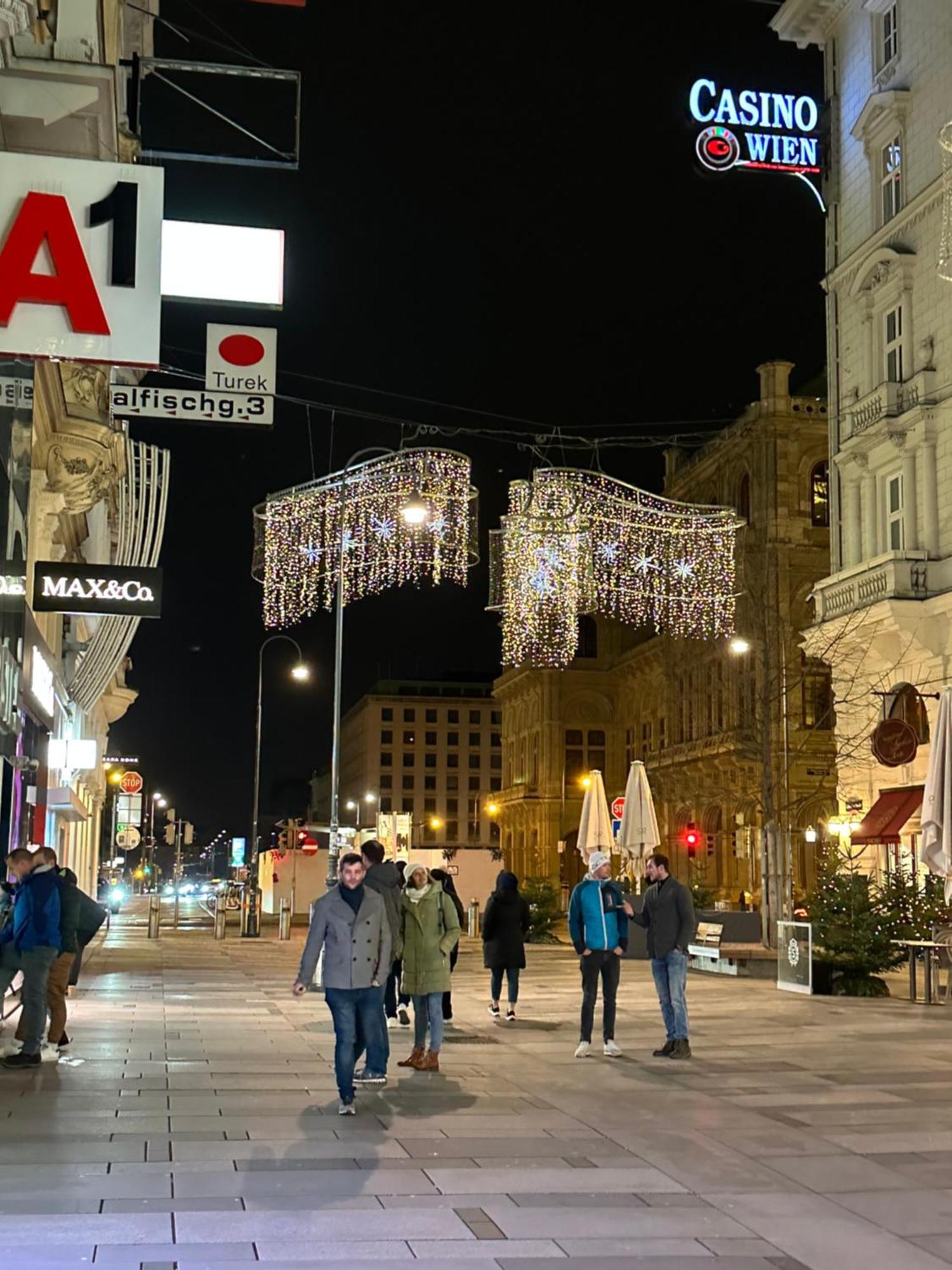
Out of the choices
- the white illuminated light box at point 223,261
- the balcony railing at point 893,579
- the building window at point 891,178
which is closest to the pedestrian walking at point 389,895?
the white illuminated light box at point 223,261

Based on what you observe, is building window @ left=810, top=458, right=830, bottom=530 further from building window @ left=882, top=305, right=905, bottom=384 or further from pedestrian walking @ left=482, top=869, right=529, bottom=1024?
pedestrian walking @ left=482, top=869, right=529, bottom=1024

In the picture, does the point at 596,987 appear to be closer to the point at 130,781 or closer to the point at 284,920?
the point at 284,920

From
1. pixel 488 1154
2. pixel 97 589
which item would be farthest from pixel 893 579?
pixel 488 1154

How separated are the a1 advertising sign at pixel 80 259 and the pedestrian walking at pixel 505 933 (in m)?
9.77

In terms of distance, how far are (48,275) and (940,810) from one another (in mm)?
13341

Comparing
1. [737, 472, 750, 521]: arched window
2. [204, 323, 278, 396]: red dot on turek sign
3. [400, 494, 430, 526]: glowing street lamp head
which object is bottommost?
[204, 323, 278, 396]: red dot on turek sign

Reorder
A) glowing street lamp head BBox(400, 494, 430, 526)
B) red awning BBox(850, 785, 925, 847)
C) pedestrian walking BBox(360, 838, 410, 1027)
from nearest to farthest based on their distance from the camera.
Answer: pedestrian walking BBox(360, 838, 410, 1027) → glowing street lamp head BBox(400, 494, 430, 526) → red awning BBox(850, 785, 925, 847)

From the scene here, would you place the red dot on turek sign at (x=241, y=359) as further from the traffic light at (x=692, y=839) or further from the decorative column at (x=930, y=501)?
the traffic light at (x=692, y=839)

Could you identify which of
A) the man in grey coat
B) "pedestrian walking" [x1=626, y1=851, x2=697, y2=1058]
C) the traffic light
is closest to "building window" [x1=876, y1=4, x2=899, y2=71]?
the traffic light

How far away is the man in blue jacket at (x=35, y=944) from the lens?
12.9 m

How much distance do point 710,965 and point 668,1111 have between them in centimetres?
1608

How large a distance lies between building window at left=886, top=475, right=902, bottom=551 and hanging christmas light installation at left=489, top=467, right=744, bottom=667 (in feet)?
A: 10.9

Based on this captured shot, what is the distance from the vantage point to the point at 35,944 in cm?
1299

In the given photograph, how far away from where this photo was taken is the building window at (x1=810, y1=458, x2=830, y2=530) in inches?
2387
